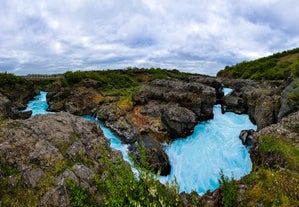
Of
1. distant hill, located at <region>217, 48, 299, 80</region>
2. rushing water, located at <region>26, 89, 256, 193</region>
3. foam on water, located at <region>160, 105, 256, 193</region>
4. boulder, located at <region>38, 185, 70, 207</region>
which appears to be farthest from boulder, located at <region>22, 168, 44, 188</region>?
distant hill, located at <region>217, 48, 299, 80</region>

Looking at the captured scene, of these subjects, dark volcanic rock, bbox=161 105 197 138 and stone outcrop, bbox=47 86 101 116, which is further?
stone outcrop, bbox=47 86 101 116

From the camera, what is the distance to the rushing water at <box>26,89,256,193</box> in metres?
15.0

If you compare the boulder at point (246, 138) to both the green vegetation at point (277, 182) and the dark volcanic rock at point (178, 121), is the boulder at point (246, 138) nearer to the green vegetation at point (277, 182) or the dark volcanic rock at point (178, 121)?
the dark volcanic rock at point (178, 121)

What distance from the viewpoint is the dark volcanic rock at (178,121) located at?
→ 65.0 ft

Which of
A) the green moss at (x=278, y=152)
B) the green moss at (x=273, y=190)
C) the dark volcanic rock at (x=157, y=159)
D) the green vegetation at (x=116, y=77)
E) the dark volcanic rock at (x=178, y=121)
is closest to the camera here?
the green moss at (x=273, y=190)

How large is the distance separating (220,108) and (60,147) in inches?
948

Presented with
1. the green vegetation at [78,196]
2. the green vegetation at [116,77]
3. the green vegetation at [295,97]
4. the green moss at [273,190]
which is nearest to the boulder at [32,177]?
the green vegetation at [78,196]

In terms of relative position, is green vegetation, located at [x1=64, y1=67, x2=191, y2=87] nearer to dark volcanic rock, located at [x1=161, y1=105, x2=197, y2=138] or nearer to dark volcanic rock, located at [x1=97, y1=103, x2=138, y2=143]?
dark volcanic rock, located at [x1=97, y1=103, x2=138, y2=143]

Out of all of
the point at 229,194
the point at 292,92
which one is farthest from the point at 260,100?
the point at 229,194

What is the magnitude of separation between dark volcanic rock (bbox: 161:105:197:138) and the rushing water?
0.80 metres

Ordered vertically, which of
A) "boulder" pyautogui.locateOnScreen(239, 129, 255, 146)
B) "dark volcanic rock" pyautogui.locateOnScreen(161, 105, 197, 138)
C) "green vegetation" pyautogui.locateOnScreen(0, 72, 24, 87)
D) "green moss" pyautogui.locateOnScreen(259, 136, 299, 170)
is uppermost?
"green vegetation" pyautogui.locateOnScreen(0, 72, 24, 87)

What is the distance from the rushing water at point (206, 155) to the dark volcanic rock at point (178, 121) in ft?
2.64

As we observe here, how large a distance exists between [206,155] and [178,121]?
13.5 feet

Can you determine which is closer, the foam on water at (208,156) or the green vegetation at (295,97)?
the foam on water at (208,156)
